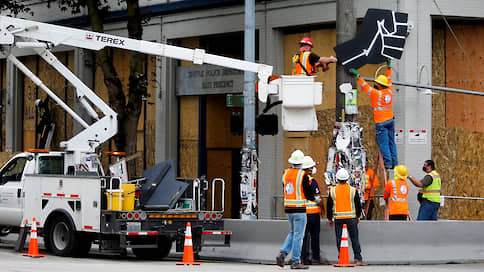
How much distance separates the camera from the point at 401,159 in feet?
67.0

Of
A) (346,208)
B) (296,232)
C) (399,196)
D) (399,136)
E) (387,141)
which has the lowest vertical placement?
A: (296,232)

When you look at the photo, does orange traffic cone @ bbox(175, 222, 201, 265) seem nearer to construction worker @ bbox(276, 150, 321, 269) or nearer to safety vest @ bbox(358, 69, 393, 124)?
construction worker @ bbox(276, 150, 321, 269)

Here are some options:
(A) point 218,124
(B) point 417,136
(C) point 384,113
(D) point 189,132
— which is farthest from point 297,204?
(D) point 189,132

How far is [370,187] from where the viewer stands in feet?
64.3

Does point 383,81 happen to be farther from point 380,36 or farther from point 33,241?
point 33,241

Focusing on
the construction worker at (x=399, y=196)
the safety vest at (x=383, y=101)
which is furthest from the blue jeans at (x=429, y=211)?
the safety vest at (x=383, y=101)

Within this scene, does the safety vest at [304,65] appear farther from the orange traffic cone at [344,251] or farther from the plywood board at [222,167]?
the plywood board at [222,167]

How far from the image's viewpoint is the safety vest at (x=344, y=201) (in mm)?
15684

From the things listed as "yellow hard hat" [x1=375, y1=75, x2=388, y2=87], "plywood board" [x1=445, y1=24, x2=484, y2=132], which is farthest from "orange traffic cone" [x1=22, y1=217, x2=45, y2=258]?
"plywood board" [x1=445, y1=24, x2=484, y2=132]

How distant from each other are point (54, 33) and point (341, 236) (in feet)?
24.6

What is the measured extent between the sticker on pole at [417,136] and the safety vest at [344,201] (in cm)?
511

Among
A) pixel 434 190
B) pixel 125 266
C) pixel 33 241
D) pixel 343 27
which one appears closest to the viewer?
pixel 125 266

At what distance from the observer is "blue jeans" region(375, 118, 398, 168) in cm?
1845

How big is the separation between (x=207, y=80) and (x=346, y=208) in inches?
397
